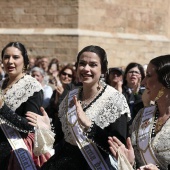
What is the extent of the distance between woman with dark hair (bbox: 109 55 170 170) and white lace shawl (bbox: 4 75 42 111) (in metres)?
1.39

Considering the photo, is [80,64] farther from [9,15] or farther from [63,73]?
[9,15]

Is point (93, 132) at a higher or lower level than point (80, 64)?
lower

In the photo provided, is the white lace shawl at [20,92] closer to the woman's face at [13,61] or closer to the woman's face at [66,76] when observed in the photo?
the woman's face at [13,61]

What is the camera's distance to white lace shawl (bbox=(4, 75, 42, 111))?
4691 mm

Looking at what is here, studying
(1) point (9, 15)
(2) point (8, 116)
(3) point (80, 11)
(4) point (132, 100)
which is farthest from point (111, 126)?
(1) point (9, 15)

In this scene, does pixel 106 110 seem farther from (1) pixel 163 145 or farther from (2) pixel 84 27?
(2) pixel 84 27

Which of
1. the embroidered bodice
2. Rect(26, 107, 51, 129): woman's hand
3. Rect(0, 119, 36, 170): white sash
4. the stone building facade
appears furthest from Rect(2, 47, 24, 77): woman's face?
the stone building facade

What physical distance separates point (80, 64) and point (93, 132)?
2.09 feet

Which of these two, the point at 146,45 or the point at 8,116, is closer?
the point at 8,116

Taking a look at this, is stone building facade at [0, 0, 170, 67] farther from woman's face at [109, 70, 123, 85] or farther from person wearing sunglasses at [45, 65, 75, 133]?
woman's face at [109, 70, 123, 85]

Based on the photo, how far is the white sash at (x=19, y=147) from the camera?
15.2 ft

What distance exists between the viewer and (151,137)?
3.54 m

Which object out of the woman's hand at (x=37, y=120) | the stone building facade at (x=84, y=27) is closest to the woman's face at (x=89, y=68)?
the woman's hand at (x=37, y=120)

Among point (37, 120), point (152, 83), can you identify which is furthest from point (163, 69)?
point (37, 120)
